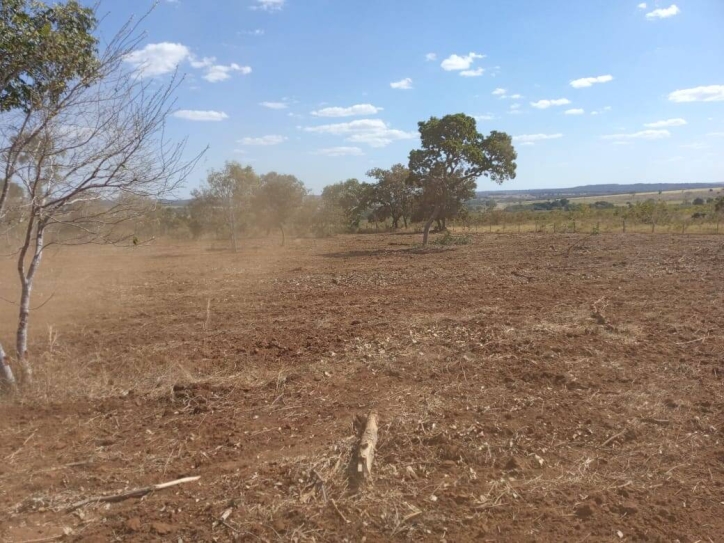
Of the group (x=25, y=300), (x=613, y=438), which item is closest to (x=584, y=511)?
(x=613, y=438)

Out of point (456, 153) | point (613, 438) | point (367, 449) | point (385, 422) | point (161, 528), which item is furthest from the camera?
point (456, 153)

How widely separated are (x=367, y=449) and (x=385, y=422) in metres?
0.63

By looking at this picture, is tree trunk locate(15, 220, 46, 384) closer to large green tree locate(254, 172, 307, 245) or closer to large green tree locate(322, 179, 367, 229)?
large green tree locate(254, 172, 307, 245)

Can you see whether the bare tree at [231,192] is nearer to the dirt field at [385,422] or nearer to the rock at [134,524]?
the dirt field at [385,422]

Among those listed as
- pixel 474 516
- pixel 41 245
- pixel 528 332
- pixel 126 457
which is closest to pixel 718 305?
pixel 528 332

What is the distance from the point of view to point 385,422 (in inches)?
166

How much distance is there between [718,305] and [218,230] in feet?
93.7

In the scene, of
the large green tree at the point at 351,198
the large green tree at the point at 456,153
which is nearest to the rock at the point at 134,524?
the large green tree at the point at 456,153

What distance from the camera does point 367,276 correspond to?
44.1 ft

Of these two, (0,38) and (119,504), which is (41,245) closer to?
(0,38)

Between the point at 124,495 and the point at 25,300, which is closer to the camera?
the point at 124,495

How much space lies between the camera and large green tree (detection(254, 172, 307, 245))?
27.6 m

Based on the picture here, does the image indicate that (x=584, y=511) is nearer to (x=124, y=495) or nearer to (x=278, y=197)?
(x=124, y=495)

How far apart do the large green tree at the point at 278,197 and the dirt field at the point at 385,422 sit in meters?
19.1
